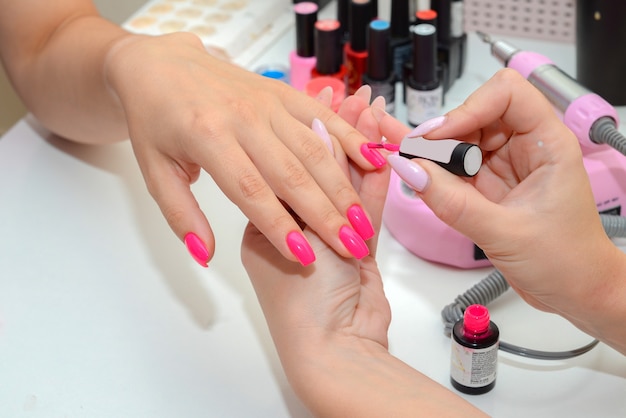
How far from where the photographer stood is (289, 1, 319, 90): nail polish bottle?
1.05 metres

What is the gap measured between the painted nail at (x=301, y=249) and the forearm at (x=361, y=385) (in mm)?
70

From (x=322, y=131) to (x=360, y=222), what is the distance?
0.10 m

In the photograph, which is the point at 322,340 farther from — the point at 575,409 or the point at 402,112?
the point at 402,112

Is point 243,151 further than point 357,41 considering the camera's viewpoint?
No

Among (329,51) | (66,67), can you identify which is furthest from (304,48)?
(66,67)

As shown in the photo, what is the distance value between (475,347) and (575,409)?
0.10 m

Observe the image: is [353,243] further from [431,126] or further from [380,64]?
[380,64]

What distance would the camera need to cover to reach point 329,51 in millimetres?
1025

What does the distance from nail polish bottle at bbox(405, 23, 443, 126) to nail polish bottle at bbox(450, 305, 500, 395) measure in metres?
0.39

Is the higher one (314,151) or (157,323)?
(314,151)

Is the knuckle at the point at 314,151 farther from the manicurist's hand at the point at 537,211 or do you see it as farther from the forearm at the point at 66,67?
the forearm at the point at 66,67

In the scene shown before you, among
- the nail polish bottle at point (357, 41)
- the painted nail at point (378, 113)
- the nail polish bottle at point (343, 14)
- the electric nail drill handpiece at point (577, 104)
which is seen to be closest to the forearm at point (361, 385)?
the painted nail at point (378, 113)

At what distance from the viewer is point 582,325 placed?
63cm

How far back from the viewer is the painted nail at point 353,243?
0.63m
